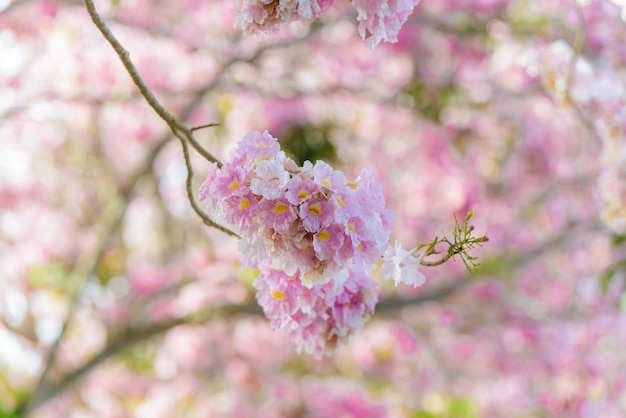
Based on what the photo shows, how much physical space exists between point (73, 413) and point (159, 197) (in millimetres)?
1166

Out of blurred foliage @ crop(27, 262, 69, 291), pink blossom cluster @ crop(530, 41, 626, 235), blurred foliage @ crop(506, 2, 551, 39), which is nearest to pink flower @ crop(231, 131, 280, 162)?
pink blossom cluster @ crop(530, 41, 626, 235)

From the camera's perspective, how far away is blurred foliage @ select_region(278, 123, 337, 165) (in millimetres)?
3812

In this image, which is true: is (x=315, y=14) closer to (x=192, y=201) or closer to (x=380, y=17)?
(x=380, y=17)

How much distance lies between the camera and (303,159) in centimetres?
370

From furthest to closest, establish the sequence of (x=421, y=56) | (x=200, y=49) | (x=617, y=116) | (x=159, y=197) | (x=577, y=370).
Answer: (x=159, y=197) → (x=577, y=370) → (x=421, y=56) → (x=200, y=49) → (x=617, y=116)

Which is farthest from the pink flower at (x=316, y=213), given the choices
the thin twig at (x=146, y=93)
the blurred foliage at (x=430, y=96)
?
the blurred foliage at (x=430, y=96)

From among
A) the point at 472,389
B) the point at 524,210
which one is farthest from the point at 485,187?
the point at 472,389

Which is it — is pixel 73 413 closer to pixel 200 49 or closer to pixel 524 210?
pixel 200 49

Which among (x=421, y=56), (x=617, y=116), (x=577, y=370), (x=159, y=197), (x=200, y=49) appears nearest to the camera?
(x=617, y=116)

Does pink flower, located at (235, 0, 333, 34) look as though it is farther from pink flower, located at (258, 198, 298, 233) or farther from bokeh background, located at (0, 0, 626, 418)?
bokeh background, located at (0, 0, 626, 418)

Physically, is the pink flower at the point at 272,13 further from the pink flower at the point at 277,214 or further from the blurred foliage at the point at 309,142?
the blurred foliage at the point at 309,142

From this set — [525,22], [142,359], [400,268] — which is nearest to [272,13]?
[400,268]

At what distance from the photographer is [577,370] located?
3.94 meters

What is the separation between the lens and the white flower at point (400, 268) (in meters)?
1.26
